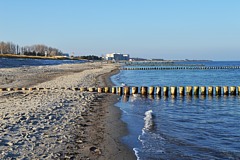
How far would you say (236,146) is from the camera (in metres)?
10.1

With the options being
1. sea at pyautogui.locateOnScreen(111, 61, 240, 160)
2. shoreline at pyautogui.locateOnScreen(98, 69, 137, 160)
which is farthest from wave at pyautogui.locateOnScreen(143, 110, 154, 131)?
shoreline at pyautogui.locateOnScreen(98, 69, 137, 160)

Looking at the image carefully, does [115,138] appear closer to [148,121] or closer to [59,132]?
[59,132]

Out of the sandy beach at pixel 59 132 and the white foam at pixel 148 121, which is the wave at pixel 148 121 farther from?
the sandy beach at pixel 59 132

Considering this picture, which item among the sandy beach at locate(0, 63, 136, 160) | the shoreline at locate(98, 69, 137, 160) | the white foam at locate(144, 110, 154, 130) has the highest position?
the sandy beach at locate(0, 63, 136, 160)

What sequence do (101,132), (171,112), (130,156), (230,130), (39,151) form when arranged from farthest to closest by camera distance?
(171,112)
(230,130)
(101,132)
(130,156)
(39,151)

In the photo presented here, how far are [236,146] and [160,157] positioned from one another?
301 cm

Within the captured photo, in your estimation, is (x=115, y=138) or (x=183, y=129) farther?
(x=183, y=129)

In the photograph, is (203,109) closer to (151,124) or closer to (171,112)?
(171,112)

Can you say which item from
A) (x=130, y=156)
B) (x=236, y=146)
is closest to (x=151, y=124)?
(x=236, y=146)

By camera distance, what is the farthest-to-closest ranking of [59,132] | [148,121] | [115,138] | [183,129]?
[148,121]
[183,129]
[115,138]
[59,132]

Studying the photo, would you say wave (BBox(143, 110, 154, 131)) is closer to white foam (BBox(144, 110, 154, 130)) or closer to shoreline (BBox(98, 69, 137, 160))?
white foam (BBox(144, 110, 154, 130))

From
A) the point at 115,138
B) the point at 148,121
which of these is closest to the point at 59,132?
the point at 115,138

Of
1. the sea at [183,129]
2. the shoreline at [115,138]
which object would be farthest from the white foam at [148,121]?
the shoreline at [115,138]

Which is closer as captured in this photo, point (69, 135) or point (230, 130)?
point (69, 135)
